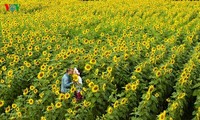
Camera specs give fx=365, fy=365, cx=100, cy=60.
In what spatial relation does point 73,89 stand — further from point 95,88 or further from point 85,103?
point 85,103

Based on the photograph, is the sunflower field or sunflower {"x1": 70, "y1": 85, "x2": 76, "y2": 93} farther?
sunflower {"x1": 70, "y1": 85, "x2": 76, "y2": 93}

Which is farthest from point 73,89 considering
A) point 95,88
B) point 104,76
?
point 104,76

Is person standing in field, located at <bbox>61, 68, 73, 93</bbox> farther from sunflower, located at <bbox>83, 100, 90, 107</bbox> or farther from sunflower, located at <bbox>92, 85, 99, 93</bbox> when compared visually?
sunflower, located at <bbox>83, 100, 90, 107</bbox>

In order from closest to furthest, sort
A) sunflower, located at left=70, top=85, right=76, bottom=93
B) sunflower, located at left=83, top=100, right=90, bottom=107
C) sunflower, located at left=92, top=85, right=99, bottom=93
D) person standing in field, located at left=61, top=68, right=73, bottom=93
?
sunflower, located at left=83, top=100, right=90, bottom=107 < sunflower, located at left=92, top=85, right=99, bottom=93 < sunflower, located at left=70, top=85, right=76, bottom=93 < person standing in field, located at left=61, top=68, right=73, bottom=93

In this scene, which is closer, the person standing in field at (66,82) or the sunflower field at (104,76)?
the sunflower field at (104,76)

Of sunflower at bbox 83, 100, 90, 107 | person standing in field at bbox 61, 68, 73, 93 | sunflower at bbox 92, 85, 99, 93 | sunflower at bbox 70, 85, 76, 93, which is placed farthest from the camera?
person standing in field at bbox 61, 68, 73, 93

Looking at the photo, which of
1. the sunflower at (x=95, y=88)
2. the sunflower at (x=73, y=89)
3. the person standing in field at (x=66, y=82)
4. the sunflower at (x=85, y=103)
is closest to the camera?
the sunflower at (x=85, y=103)

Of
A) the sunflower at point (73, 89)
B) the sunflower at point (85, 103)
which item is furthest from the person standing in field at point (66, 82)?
the sunflower at point (85, 103)

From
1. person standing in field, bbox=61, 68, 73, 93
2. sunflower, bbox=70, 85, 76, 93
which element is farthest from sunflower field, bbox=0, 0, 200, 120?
person standing in field, bbox=61, 68, 73, 93

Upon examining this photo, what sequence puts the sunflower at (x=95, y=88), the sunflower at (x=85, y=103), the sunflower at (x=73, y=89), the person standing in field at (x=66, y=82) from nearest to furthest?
the sunflower at (x=85, y=103), the sunflower at (x=95, y=88), the sunflower at (x=73, y=89), the person standing in field at (x=66, y=82)

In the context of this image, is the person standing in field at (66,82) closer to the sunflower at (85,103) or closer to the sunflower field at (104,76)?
the sunflower field at (104,76)

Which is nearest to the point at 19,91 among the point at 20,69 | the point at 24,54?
the point at 20,69

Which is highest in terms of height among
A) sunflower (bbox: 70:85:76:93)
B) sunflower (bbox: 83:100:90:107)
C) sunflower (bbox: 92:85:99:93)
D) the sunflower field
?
sunflower (bbox: 92:85:99:93)

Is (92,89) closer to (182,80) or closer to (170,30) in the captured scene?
(182,80)
